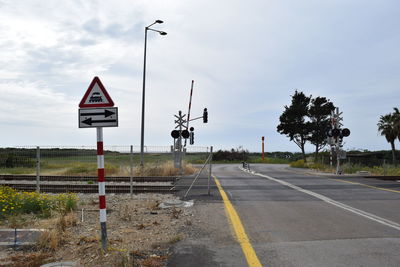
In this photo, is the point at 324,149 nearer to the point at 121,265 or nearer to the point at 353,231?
the point at 353,231

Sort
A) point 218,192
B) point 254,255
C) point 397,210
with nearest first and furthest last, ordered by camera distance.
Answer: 1. point 254,255
2. point 397,210
3. point 218,192

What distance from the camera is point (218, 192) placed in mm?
12727

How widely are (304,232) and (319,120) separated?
42726mm

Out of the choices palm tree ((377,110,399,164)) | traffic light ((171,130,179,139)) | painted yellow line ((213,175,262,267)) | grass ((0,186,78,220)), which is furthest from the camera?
palm tree ((377,110,399,164))

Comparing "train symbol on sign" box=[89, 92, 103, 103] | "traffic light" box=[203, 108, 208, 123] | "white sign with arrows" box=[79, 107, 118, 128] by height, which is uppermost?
"traffic light" box=[203, 108, 208, 123]

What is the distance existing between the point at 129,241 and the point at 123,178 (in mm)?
10816

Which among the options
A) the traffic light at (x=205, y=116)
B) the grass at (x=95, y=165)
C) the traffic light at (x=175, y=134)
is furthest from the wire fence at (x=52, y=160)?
the traffic light at (x=205, y=116)

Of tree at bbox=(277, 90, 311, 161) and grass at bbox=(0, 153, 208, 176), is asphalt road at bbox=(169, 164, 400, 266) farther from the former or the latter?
tree at bbox=(277, 90, 311, 161)

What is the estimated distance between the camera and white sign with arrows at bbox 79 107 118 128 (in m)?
5.65

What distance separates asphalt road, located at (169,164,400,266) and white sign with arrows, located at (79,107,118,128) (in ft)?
7.70

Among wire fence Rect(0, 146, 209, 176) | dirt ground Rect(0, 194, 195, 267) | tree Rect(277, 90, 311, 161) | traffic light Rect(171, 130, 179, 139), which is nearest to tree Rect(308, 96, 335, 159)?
tree Rect(277, 90, 311, 161)

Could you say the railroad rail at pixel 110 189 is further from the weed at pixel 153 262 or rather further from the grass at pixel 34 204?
the weed at pixel 153 262

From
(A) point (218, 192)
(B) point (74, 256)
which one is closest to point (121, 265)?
(B) point (74, 256)

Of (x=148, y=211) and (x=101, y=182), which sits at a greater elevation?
(x=101, y=182)
